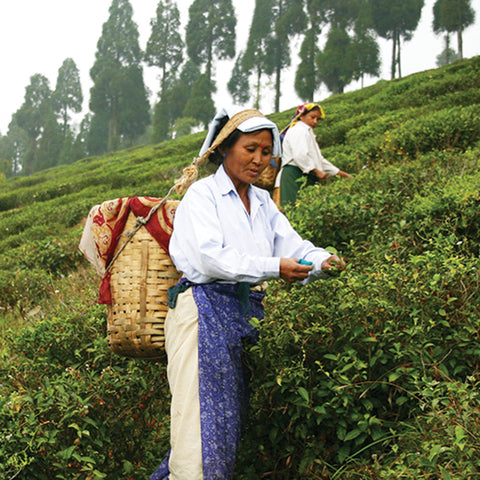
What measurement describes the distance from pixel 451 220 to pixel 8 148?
6685 centimetres

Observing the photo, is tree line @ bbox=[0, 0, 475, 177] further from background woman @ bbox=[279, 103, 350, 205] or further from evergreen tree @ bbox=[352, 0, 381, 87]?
background woman @ bbox=[279, 103, 350, 205]

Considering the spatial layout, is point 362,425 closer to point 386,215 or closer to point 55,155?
point 386,215

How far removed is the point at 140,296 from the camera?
7.64ft

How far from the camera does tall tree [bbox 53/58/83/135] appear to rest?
54281 millimetres

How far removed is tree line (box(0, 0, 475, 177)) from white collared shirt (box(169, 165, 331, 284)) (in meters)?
28.8

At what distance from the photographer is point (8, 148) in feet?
206

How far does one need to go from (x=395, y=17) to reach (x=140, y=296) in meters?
38.8

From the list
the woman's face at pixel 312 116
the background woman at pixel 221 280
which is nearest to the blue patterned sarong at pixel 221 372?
the background woman at pixel 221 280

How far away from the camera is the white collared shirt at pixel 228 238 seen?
78.7 inches

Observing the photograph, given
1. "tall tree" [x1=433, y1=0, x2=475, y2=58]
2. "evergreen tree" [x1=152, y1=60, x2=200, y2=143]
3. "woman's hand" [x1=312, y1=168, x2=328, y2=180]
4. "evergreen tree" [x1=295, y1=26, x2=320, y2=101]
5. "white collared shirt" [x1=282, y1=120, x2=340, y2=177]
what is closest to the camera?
"white collared shirt" [x1=282, y1=120, x2=340, y2=177]

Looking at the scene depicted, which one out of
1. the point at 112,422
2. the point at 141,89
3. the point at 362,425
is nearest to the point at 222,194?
the point at 362,425

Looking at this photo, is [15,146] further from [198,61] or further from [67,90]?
[198,61]

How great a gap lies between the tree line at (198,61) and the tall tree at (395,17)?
0.07 m

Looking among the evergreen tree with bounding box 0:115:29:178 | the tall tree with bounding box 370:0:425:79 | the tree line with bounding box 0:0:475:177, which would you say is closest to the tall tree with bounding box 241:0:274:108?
the tree line with bounding box 0:0:475:177
